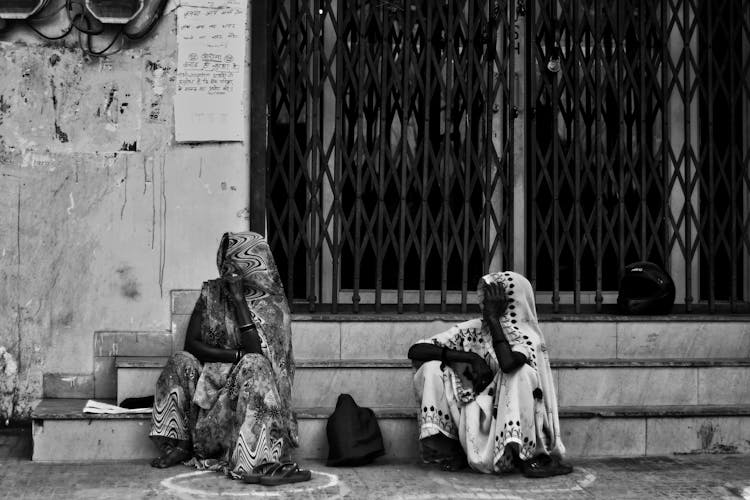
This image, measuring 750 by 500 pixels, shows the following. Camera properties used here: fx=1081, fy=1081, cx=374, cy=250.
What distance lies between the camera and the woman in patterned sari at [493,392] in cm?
569

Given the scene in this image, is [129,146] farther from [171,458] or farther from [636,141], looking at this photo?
[636,141]

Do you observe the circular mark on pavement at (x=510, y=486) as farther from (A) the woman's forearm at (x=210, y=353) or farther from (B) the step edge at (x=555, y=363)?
(A) the woman's forearm at (x=210, y=353)

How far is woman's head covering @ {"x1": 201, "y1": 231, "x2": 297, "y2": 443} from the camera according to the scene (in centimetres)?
588

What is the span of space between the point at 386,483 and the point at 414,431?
63cm

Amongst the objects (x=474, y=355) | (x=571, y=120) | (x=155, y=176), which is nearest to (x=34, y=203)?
(x=155, y=176)

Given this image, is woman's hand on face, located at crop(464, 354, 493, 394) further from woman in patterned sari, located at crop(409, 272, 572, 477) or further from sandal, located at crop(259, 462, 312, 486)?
sandal, located at crop(259, 462, 312, 486)

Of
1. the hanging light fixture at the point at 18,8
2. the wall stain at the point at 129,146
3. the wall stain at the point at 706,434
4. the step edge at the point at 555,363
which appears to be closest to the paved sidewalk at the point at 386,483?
the wall stain at the point at 706,434

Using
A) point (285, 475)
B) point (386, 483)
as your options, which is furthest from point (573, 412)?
point (285, 475)

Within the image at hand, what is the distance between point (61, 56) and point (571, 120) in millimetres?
3511

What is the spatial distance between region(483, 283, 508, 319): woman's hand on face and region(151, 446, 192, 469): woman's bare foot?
71.0 inches

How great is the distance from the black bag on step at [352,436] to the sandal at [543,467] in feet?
2.62

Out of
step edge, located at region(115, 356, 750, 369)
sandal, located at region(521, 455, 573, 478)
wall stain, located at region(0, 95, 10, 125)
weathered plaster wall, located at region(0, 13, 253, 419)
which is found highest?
wall stain, located at region(0, 95, 10, 125)

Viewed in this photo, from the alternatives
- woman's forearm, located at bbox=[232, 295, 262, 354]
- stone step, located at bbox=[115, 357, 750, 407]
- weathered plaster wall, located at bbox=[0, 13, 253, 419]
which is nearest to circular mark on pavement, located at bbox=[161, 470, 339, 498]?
woman's forearm, located at bbox=[232, 295, 262, 354]

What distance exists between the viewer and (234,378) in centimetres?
570
